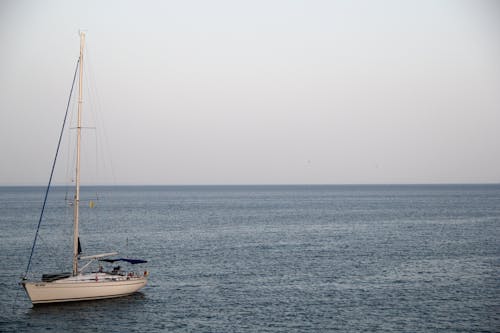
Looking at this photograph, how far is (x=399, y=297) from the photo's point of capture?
2135 inches

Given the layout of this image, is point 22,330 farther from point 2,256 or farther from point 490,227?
point 490,227

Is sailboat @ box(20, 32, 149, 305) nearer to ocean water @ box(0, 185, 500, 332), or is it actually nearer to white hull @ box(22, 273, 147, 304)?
white hull @ box(22, 273, 147, 304)

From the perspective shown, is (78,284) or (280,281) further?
(280,281)

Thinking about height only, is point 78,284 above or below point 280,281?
above

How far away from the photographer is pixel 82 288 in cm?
5150

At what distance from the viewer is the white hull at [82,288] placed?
50281 millimetres

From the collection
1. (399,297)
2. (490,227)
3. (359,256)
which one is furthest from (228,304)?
(490,227)

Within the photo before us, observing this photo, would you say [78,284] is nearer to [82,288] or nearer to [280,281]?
[82,288]

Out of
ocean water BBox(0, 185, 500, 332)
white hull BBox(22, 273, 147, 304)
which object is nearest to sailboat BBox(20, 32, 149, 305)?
white hull BBox(22, 273, 147, 304)

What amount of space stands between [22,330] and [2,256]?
1356 inches

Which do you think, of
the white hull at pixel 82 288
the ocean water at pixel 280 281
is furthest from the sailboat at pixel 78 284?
the ocean water at pixel 280 281

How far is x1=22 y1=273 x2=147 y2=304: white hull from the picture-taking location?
165 feet

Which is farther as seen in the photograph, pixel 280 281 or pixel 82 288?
pixel 280 281

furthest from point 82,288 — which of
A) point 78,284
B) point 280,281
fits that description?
point 280,281
